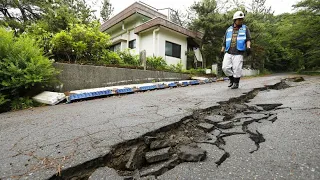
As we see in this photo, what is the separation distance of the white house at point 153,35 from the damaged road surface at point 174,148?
1034 cm

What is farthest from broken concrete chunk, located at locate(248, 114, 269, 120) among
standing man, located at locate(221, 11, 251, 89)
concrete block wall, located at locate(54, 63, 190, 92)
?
concrete block wall, located at locate(54, 63, 190, 92)

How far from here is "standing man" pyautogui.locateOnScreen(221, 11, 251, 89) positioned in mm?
4738

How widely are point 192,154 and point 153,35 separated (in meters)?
11.8

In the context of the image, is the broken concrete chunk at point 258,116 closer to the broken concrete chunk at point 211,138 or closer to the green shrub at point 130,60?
the broken concrete chunk at point 211,138

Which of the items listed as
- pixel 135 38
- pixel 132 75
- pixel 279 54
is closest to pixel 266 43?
pixel 279 54

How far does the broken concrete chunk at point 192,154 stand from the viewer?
1.46 meters

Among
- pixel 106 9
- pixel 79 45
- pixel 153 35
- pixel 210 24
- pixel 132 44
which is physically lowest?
pixel 79 45

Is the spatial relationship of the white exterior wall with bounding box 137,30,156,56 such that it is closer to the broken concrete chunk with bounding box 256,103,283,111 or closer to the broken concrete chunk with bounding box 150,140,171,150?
the broken concrete chunk with bounding box 256,103,283,111

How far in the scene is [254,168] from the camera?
128 centimetres

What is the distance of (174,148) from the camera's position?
5.41 ft

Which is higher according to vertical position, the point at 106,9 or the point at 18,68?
the point at 106,9

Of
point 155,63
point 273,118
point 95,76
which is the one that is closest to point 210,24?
point 155,63

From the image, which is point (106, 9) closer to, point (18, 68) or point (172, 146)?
point (18, 68)

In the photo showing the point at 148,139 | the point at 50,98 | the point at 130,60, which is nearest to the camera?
the point at 148,139
